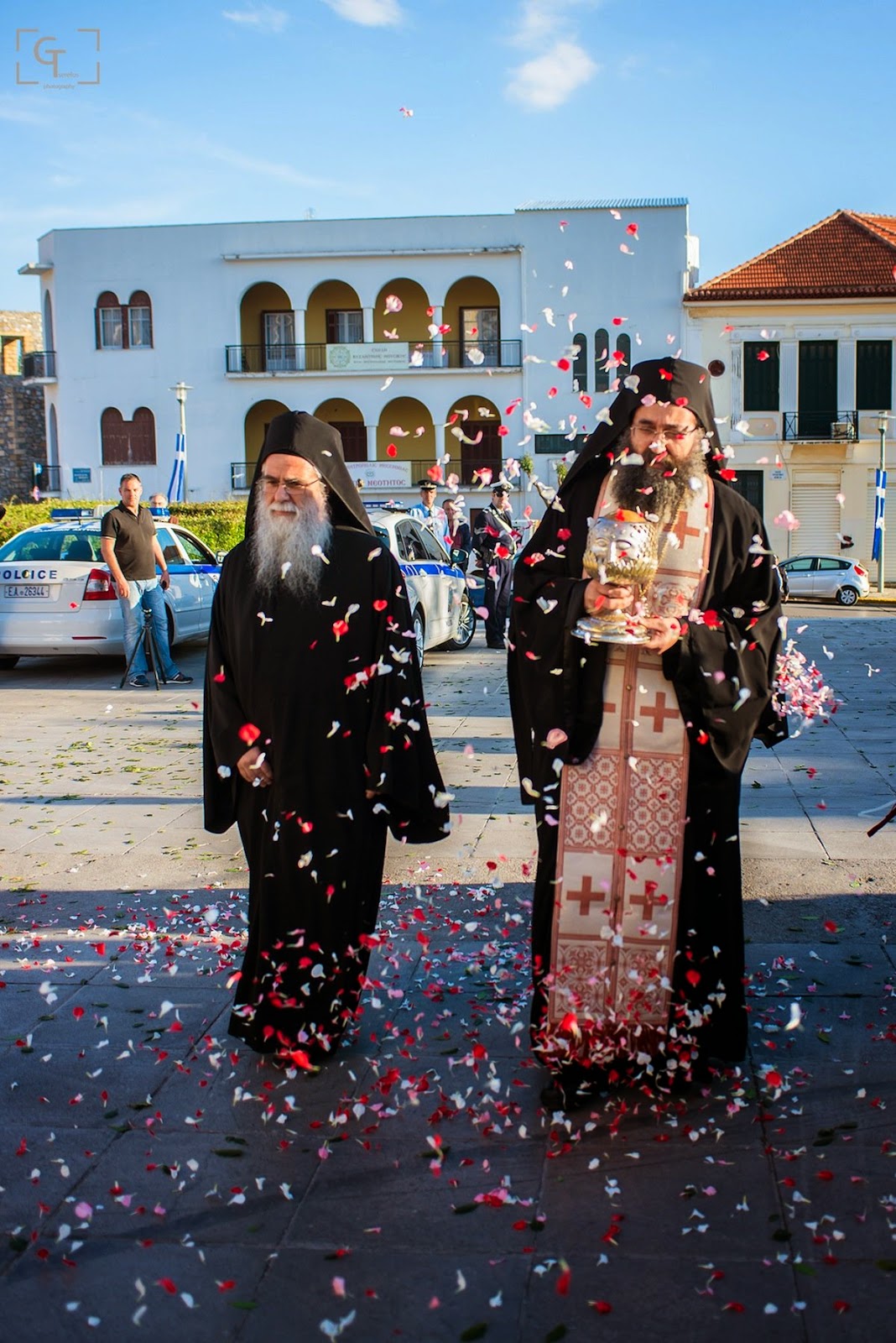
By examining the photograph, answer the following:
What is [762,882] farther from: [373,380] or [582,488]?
[373,380]

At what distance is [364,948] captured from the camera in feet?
14.6

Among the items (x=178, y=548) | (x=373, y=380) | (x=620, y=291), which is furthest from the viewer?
(x=373, y=380)

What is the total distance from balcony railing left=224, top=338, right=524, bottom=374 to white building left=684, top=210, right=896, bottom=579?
6.26 meters

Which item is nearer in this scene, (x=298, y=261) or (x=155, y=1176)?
(x=155, y=1176)

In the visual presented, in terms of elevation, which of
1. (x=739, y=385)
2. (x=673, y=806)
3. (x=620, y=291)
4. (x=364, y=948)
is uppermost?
(x=620, y=291)

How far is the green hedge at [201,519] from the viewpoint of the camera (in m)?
29.9

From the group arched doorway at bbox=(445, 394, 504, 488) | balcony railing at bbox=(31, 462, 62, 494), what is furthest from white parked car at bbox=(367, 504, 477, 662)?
balcony railing at bbox=(31, 462, 62, 494)

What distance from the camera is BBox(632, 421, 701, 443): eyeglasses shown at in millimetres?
3895

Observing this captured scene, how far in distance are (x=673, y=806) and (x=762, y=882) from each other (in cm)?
237

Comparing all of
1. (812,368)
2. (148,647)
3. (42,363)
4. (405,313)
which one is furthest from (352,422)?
(148,647)

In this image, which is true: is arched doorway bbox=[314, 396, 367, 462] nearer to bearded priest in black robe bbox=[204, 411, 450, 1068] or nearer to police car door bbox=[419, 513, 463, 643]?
police car door bbox=[419, 513, 463, 643]

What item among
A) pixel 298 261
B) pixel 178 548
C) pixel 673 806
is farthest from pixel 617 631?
pixel 298 261

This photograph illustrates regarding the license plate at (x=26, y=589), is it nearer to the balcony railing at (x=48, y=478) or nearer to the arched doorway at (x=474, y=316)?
the arched doorway at (x=474, y=316)

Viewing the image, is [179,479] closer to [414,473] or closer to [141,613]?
[414,473]
